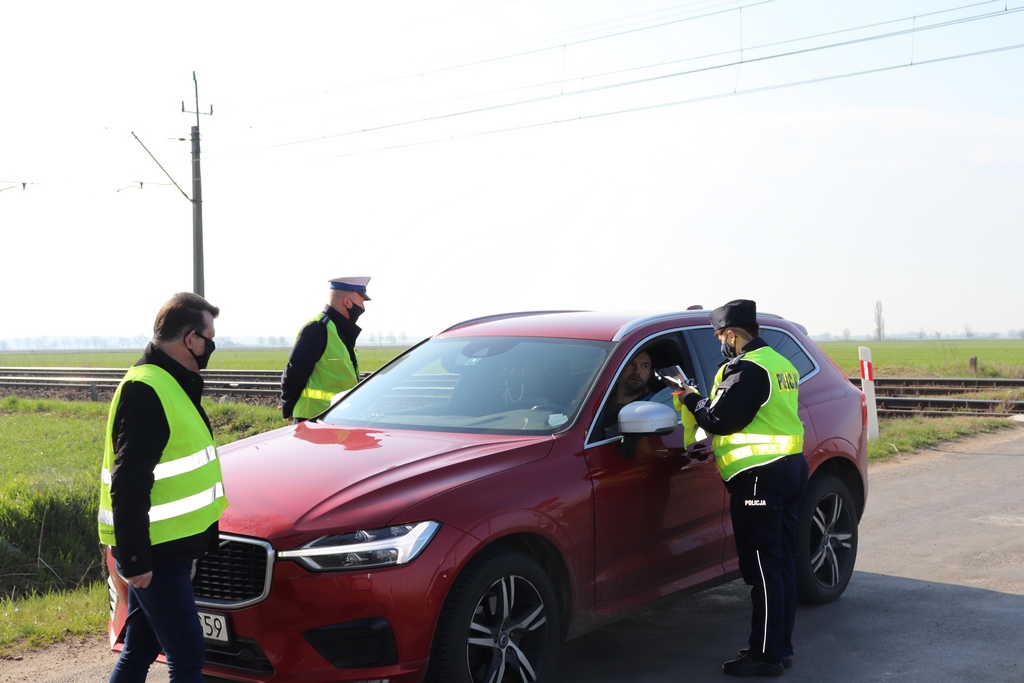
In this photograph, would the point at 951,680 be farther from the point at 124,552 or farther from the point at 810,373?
the point at 124,552

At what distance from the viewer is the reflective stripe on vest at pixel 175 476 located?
3658mm

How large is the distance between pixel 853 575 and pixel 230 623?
4.74 meters

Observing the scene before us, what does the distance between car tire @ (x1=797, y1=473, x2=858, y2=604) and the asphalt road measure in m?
0.13

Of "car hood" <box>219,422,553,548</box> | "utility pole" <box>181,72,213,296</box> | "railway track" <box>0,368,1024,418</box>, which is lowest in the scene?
"railway track" <box>0,368,1024,418</box>

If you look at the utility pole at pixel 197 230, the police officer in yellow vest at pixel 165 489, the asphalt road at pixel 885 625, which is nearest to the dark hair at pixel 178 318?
the police officer in yellow vest at pixel 165 489

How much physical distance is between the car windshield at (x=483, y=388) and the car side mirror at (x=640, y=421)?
0.25m

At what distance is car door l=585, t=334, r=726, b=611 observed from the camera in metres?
4.98

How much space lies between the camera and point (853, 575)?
23.9 feet

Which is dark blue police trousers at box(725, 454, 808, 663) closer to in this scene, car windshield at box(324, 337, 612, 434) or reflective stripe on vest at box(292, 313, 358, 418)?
car windshield at box(324, 337, 612, 434)

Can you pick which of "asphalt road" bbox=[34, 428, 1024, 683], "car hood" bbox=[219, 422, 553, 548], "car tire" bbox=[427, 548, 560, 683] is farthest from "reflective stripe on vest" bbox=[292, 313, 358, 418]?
"car tire" bbox=[427, 548, 560, 683]

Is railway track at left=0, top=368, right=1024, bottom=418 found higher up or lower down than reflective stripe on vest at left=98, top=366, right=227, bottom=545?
lower down

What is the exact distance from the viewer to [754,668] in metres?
5.20

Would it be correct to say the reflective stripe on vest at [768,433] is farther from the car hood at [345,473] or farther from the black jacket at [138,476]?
the black jacket at [138,476]

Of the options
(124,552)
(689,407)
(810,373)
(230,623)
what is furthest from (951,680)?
(124,552)
